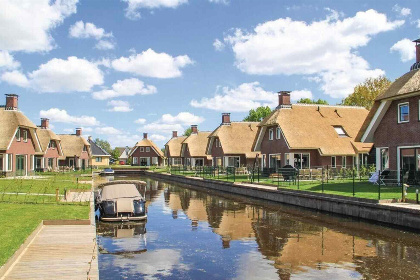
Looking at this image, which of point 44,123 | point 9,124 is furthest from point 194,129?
point 9,124

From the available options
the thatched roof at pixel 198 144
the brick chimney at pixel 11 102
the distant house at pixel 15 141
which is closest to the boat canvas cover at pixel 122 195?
the distant house at pixel 15 141

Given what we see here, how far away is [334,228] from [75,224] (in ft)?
35.3

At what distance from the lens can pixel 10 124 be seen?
42.7 meters

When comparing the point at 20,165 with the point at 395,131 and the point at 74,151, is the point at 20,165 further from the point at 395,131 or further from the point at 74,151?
the point at 395,131

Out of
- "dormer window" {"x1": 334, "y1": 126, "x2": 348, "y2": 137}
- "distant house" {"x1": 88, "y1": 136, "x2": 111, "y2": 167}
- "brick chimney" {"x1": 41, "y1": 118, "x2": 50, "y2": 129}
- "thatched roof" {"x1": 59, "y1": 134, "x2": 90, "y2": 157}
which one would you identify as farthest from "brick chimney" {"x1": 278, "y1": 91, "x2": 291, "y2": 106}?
"distant house" {"x1": 88, "y1": 136, "x2": 111, "y2": 167}

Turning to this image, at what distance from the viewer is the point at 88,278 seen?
8.87m

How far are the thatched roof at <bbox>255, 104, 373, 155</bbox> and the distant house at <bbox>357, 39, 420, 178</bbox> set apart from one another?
1011cm

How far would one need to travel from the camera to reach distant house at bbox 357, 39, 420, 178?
82.1ft

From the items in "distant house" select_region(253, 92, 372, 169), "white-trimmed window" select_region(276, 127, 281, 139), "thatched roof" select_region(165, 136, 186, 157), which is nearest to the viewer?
"distant house" select_region(253, 92, 372, 169)

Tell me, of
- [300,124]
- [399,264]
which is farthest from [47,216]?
[300,124]

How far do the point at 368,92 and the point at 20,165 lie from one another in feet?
169

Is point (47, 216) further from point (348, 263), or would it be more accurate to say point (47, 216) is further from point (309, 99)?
point (309, 99)

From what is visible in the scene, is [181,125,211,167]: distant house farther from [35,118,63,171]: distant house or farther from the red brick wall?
the red brick wall

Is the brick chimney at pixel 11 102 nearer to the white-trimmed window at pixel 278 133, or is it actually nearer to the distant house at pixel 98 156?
the white-trimmed window at pixel 278 133
